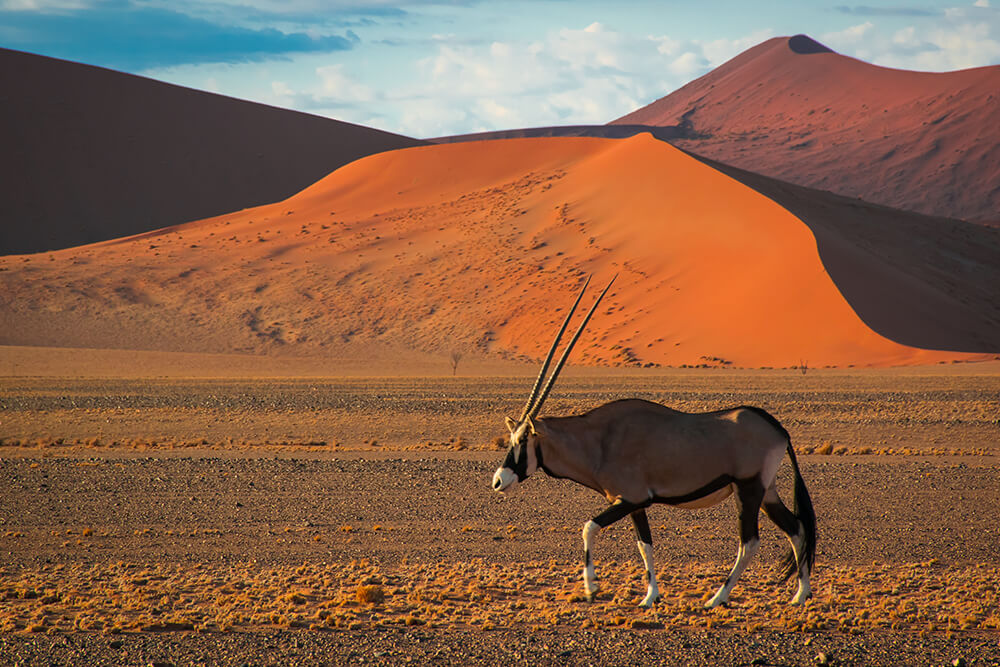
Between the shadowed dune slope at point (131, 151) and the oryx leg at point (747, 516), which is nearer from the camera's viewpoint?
the oryx leg at point (747, 516)

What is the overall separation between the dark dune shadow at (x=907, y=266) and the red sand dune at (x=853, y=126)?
37.3 meters

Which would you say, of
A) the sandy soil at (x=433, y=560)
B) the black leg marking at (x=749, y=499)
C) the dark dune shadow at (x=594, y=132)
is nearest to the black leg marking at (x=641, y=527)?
the sandy soil at (x=433, y=560)

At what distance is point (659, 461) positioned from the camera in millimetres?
6293

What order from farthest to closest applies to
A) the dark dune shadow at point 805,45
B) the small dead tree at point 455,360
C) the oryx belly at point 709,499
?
the dark dune shadow at point 805,45 → the small dead tree at point 455,360 → the oryx belly at point 709,499

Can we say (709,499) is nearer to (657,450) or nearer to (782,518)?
(657,450)

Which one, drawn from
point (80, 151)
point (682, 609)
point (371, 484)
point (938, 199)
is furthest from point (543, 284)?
point (938, 199)

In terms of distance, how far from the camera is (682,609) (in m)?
6.69

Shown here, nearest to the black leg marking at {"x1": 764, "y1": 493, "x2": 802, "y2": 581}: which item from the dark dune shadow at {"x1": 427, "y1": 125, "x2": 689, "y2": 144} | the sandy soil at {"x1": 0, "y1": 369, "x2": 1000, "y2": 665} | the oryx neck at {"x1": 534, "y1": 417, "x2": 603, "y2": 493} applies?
the sandy soil at {"x1": 0, "y1": 369, "x2": 1000, "y2": 665}

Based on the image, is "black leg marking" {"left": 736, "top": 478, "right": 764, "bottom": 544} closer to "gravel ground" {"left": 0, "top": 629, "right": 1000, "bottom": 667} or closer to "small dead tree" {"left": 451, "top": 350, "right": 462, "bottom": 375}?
"gravel ground" {"left": 0, "top": 629, "right": 1000, "bottom": 667}

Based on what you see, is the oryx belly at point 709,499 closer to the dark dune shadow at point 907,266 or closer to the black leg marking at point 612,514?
the black leg marking at point 612,514

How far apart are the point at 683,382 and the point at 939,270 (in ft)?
92.5

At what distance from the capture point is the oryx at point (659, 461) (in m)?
6.27

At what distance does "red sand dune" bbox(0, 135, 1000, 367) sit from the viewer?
43.8m

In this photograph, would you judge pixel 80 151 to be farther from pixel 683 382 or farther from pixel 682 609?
pixel 682 609
